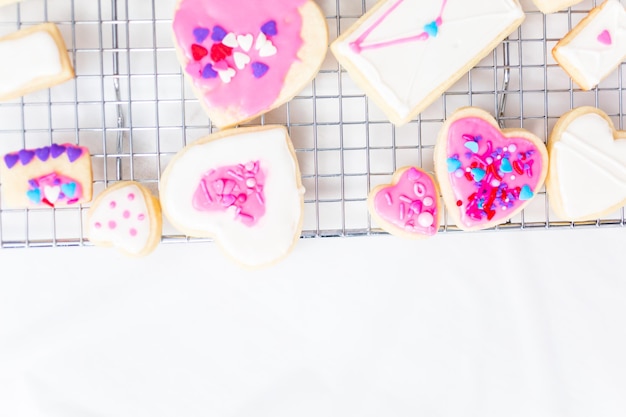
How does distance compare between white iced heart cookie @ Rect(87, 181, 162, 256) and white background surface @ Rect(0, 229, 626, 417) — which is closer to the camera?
white iced heart cookie @ Rect(87, 181, 162, 256)

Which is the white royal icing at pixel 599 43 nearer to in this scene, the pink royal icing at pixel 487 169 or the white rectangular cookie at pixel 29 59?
the pink royal icing at pixel 487 169

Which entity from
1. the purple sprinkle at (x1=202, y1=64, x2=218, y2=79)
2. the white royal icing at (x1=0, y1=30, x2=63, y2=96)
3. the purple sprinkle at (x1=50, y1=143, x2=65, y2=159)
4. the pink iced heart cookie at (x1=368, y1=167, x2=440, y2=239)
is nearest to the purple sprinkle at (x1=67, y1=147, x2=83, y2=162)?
the purple sprinkle at (x1=50, y1=143, x2=65, y2=159)

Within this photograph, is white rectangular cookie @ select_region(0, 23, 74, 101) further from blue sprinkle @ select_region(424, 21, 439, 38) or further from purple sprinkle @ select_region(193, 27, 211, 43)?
blue sprinkle @ select_region(424, 21, 439, 38)

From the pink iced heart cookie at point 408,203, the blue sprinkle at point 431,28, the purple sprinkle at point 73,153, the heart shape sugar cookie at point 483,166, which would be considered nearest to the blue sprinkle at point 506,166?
the heart shape sugar cookie at point 483,166

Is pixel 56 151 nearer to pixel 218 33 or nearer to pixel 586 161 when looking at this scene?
pixel 218 33

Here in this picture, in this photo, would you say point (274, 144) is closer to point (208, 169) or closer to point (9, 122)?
point (208, 169)

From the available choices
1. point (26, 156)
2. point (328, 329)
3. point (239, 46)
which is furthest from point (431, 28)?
point (26, 156)
